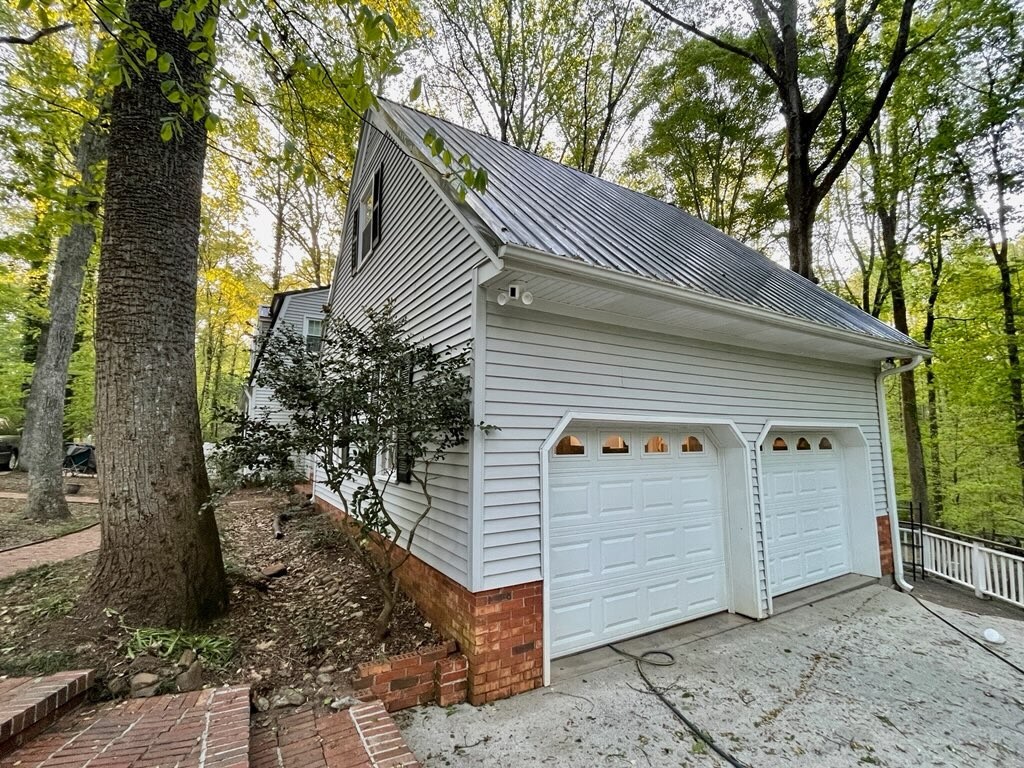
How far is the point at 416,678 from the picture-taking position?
3.25 meters

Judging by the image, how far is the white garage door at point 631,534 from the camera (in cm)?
412

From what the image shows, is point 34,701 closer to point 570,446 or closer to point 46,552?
point 570,446

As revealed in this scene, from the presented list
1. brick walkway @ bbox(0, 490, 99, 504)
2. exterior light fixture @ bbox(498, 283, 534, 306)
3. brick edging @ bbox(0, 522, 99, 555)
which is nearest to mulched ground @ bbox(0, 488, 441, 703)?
brick edging @ bbox(0, 522, 99, 555)

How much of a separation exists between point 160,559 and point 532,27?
553 inches

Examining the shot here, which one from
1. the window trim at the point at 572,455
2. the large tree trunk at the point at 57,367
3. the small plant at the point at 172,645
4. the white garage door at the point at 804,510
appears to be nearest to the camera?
the small plant at the point at 172,645

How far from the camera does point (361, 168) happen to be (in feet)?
23.9

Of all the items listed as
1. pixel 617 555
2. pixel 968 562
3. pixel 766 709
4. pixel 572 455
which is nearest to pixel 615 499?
pixel 617 555

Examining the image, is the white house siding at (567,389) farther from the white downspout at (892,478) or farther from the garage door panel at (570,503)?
the white downspout at (892,478)

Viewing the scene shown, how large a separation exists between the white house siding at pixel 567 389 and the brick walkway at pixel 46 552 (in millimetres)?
4883

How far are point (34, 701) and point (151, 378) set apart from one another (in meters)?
2.15

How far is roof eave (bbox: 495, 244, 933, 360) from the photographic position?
3.17m

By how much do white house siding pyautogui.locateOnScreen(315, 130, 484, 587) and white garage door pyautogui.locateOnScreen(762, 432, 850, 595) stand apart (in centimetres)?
393

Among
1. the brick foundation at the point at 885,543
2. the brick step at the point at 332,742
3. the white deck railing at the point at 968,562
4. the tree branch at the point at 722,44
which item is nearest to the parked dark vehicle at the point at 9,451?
the brick step at the point at 332,742

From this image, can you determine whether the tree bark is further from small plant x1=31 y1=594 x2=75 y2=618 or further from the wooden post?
small plant x1=31 y1=594 x2=75 y2=618
